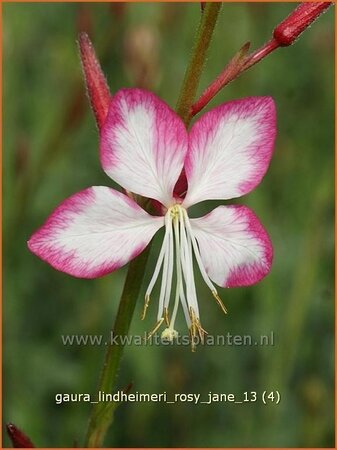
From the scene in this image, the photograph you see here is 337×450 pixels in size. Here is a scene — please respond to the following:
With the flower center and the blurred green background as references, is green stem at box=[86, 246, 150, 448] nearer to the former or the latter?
the flower center

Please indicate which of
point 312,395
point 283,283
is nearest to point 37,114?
point 283,283

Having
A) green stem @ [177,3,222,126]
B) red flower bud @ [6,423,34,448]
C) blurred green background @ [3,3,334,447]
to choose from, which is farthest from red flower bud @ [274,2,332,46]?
blurred green background @ [3,3,334,447]

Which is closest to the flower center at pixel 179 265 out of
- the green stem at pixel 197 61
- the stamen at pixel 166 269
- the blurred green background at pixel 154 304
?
the stamen at pixel 166 269

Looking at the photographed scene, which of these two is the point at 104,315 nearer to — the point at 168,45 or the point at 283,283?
the point at 283,283

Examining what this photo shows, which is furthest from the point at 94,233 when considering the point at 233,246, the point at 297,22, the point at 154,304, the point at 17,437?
the point at 154,304

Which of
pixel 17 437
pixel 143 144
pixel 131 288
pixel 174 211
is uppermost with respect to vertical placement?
pixel 143 144

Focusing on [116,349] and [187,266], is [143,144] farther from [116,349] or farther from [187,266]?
[116,349]
